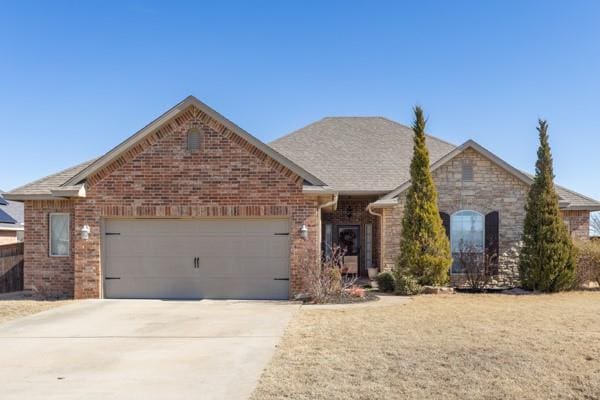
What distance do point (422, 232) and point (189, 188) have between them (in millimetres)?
6964

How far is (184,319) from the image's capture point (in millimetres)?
10094

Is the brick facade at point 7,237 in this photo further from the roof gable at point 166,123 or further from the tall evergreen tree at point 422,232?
the tall evergreen tree at point 422,232

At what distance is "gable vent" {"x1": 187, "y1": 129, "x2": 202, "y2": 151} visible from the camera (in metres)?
13.1

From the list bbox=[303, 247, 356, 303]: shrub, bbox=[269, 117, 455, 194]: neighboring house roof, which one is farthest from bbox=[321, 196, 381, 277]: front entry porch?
bbox=[303, 247, 356, 303]: shrub

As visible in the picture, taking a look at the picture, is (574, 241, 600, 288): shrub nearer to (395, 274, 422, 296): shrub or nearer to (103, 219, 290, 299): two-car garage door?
(395, 274, 422, 296): shrub

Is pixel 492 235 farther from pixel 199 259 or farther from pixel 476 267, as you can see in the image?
pixel 199 259

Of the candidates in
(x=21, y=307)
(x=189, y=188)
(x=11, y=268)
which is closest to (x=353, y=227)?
(x=189, y=188)

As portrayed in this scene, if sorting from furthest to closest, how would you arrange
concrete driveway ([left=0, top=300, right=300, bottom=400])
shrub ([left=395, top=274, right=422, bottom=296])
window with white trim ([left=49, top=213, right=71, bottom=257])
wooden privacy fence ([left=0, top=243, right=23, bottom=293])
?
wooden privacy fence ([left=0, top=243, right=23, bottom=293])
window with white trim ([left=49, top=213, right=71, bottom=257])
shrub ([left=395, top=274, right=422, bottom=296])
concrete driveway ([left=0, top=300, right=300, bottom=400])

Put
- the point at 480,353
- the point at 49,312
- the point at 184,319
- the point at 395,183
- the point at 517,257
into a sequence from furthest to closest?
the point at 395,183 < the point at 517,257 < the point at 49,312 < the point at 184,319 < the point at 480,353

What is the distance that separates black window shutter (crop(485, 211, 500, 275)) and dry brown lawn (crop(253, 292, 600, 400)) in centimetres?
518

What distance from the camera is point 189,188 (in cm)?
1304

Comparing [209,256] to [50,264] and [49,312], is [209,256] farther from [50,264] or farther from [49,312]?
[50,264]

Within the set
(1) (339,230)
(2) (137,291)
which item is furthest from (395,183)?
(2) (137,291)

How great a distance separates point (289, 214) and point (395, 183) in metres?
6.25
